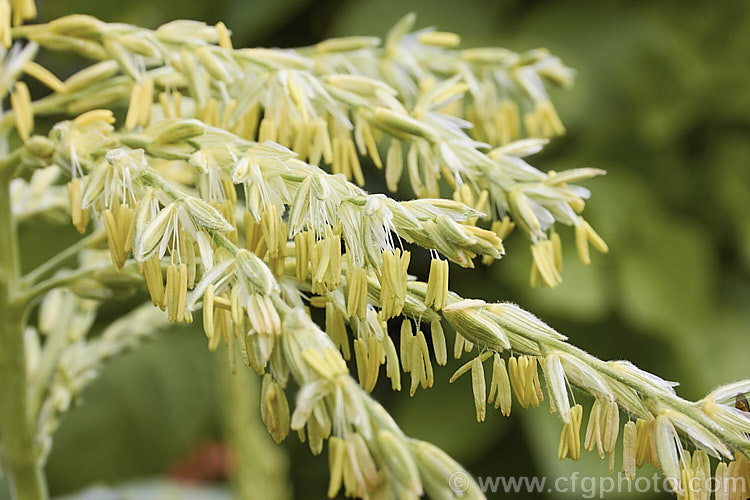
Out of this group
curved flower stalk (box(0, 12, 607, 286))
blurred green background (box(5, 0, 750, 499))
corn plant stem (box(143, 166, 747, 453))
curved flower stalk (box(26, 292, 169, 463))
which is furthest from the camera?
blurred green background (box(5, 0, 750, 499))

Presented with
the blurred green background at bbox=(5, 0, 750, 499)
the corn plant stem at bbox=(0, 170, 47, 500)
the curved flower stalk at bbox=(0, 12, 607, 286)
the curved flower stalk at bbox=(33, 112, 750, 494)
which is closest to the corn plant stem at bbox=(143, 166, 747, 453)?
the curved flower stalk at bbox=(33, 112, 750, 494)

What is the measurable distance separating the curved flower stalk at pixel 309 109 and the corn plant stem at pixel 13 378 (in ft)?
0.28

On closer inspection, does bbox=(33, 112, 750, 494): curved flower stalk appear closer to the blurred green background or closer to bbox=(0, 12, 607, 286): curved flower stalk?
bbox=(0, 12, 607, 286): curved flower stalk

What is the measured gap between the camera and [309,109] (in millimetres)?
501

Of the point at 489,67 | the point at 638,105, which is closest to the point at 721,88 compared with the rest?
the point at 638,105

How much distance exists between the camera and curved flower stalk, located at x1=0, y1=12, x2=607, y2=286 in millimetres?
488

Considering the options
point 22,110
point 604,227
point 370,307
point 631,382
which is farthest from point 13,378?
point 604,227

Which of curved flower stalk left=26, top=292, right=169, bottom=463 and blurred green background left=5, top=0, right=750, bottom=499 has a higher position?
curved flower stalk left=26, top=292, right=169, bottom=463

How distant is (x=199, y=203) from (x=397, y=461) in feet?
0.52

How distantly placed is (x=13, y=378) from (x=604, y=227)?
131cm

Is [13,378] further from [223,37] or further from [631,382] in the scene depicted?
[631,382]

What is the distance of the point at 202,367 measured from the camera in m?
1.86

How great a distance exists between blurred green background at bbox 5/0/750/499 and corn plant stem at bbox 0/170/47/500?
3.63 feet

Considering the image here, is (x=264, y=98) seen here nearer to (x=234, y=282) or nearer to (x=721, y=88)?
(x=234, y=282)
